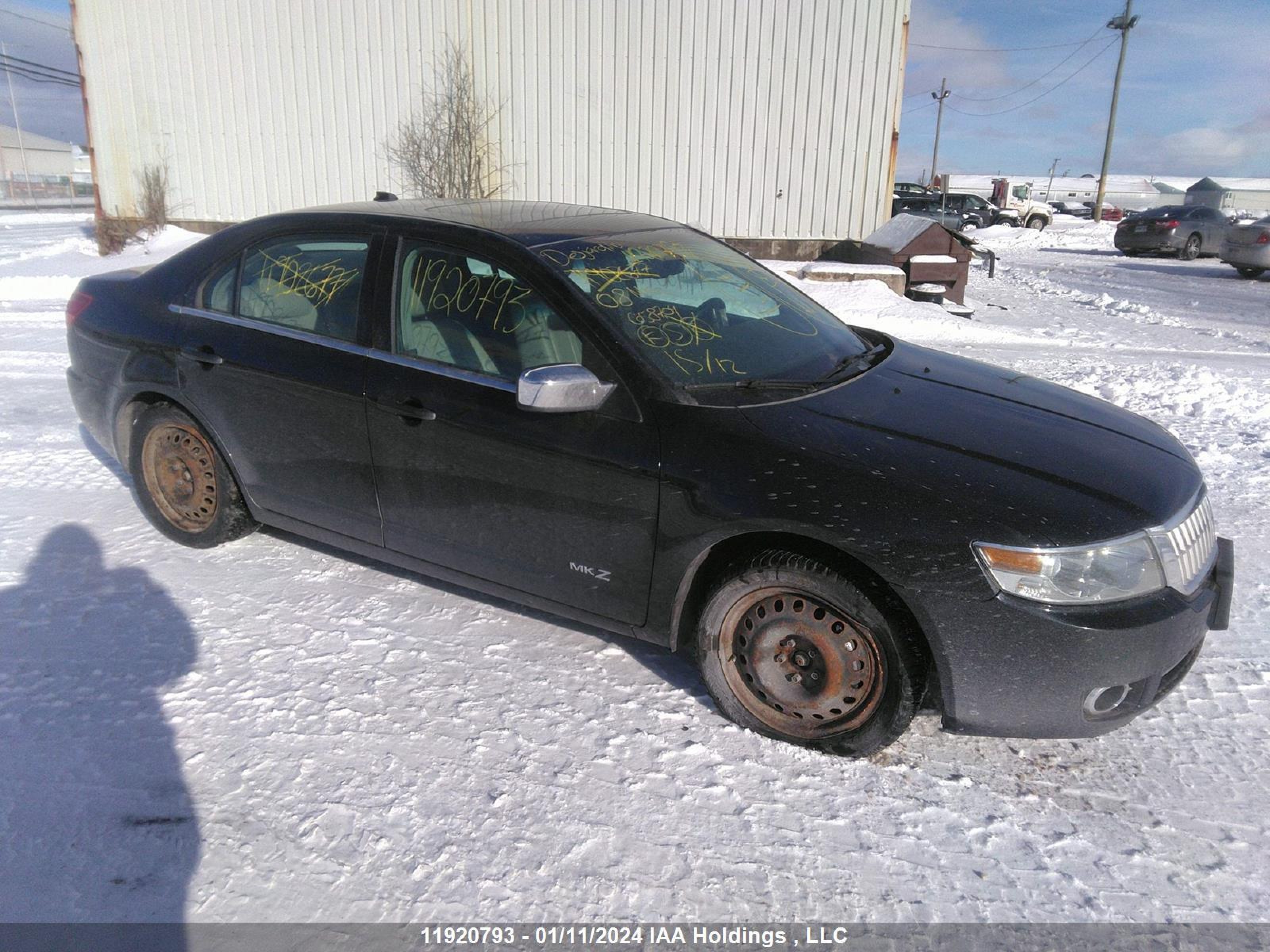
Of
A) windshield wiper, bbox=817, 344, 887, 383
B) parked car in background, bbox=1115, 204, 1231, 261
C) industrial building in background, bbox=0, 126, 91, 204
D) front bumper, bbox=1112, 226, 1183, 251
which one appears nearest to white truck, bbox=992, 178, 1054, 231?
front bumper, bbox=1112, 226, 1183, 251

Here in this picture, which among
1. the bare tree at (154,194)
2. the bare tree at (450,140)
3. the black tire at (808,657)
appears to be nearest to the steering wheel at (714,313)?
the black tire at (808,657)

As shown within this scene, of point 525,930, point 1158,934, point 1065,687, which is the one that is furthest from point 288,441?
point 1158,934

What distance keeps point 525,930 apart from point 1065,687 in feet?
5.26

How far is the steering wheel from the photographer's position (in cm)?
336

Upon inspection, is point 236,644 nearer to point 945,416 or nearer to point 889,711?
point 889,711

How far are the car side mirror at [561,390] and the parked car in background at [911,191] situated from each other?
35.0 m

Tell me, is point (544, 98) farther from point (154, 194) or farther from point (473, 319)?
point (473, 319)

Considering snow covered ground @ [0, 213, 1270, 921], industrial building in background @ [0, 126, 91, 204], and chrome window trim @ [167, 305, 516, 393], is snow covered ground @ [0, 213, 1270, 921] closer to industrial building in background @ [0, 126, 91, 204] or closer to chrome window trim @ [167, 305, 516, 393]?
chrome window trim @ [167, 305, 516, 393]

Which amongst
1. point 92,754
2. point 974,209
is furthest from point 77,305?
point 974,209

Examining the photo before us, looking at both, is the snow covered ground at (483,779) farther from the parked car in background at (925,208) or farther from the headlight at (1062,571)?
the parked car in background at (925,208)

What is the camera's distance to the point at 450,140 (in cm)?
1499

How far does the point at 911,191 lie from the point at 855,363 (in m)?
37.1

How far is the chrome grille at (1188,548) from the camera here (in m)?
2.61

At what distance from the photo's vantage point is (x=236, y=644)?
134 inches
